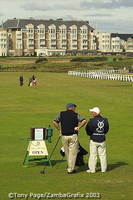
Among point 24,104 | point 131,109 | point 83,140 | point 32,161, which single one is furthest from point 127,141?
point 24,104

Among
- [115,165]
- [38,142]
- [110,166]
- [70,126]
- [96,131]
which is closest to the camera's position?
[70,126]

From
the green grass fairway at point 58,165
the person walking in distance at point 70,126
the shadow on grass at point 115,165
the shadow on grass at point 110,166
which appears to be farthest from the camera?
the shadow on grass at point 115,165

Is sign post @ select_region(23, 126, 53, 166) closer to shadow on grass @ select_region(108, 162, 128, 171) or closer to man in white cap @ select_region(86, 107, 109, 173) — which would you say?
man in white cap @ select_region(86, 107, 109, 173)

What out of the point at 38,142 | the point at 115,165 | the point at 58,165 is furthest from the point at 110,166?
the point at 38,142

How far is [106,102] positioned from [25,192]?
28609 mm

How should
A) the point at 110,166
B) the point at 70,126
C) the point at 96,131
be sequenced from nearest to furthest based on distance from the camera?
1. the point at 70,126
2. the point at 96,131
3. the point at 110,166

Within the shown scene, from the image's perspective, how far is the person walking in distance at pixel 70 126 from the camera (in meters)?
14.8

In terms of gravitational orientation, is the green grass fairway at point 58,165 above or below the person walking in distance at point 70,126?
below

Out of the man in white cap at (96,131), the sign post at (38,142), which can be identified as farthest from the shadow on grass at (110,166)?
the sign post at (38,142)

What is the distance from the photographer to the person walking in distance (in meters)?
14.8

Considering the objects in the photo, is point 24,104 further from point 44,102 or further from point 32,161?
point 32,161

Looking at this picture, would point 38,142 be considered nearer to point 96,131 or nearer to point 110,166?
point 96,131

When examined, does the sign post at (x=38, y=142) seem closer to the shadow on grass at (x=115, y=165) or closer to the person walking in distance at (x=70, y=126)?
the person walking in distance at (x=70, y=126)

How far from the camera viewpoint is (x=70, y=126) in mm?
14859
